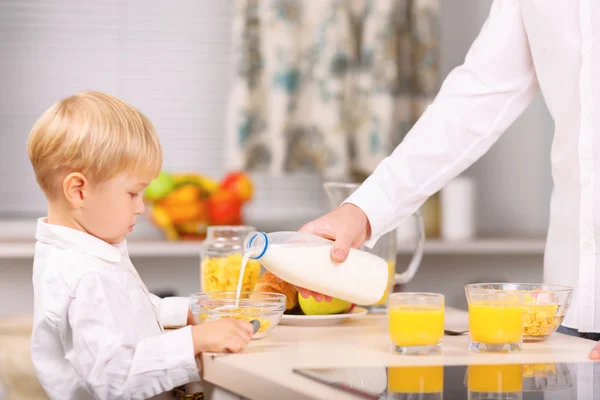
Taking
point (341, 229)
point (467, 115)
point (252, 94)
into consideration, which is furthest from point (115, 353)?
point (252, 94)

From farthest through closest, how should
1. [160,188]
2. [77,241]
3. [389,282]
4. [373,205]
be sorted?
[160,188]
[389,282]
[373,205]
[77,241]

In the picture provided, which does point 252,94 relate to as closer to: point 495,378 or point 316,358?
point 316,358

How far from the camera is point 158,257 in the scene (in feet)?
9.45

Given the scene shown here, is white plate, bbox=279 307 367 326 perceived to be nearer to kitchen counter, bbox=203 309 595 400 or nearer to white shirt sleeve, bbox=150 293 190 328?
kitchen counter, bbox=203 309 595 400

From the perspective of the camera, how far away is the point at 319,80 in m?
2.91

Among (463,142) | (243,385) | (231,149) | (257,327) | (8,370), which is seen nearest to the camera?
(243,385)

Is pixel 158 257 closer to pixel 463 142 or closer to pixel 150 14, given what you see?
pixel 150 14

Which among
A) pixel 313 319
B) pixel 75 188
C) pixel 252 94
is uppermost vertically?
pixel 252 94

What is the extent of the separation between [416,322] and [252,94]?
1.91m

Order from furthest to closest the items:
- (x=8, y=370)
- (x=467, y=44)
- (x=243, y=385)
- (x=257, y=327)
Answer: (x=467, y=44)
(x=8, y=370)
(x=257, y=327)
(x=243, y=385)

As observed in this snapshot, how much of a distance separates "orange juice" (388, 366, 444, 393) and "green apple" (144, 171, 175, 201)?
70.8 inches

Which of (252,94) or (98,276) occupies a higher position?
(252,94)

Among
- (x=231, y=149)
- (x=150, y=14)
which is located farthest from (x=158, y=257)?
(x=150, y=14)

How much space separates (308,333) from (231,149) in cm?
162
